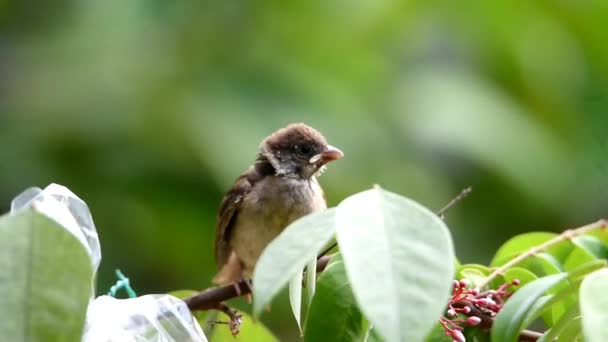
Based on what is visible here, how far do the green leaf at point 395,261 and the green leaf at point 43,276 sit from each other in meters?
0.30

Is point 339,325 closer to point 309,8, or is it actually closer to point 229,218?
point 229,218

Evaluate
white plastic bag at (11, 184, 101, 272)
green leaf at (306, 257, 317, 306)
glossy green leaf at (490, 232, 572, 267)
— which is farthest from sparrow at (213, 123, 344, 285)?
green leaf at (306, 257, 317, 306)

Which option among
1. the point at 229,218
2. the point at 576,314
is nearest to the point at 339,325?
the point at 576,314

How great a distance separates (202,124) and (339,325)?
3682 millimetres

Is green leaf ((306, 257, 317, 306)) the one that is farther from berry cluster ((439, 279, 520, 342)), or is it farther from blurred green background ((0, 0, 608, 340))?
blurred green background ((0, 0, 608, 340))

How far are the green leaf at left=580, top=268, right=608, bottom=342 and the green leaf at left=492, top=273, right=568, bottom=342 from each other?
0.13m

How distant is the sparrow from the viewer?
3209 mm

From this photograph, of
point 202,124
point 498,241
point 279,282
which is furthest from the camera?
point 498,241

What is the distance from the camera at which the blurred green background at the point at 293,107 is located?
5.14 meters

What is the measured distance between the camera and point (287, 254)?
45.8 inches

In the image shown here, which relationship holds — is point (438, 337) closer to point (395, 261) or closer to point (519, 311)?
point (519, 311)

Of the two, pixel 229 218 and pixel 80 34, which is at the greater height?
pixel 80 34

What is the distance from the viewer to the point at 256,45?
5465mm

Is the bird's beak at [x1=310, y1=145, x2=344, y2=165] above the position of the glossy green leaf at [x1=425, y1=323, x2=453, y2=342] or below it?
below
